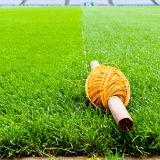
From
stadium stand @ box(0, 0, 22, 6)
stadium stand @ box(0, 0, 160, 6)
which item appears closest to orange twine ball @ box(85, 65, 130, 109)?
stadium stand @ box(0, 0, 160, 6)

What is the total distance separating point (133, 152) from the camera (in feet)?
3.66

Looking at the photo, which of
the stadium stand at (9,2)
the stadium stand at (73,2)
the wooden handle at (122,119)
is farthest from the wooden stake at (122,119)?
the stadium stand at (9,2)

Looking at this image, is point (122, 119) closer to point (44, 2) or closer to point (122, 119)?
point (122, 119)

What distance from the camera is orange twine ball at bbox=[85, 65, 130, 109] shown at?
4.67 feet

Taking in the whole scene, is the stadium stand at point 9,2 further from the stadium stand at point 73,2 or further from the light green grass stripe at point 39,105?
the light green grass stripe at point 39,105

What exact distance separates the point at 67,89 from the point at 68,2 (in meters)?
36.2

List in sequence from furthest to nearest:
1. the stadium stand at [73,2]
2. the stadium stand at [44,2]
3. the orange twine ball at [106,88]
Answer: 1. the stadium stand at [44,2]
2. the stadium stand at [73,2]
3. the orange twine ball at [106,88]

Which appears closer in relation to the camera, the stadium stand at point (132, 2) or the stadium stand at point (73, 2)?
A: the stadium stand at point (132, 2)

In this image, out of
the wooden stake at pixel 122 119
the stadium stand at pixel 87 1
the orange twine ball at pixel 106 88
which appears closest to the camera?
the wooden stake at pixel 122 119

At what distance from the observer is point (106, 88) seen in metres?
1.45

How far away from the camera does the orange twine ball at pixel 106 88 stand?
1.42 meters

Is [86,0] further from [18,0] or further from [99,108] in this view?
[99,108]

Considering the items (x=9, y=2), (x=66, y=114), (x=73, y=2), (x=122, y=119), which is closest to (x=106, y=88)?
(x=66, y=114)

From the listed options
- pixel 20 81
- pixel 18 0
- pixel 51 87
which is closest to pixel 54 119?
pixel 51 87
